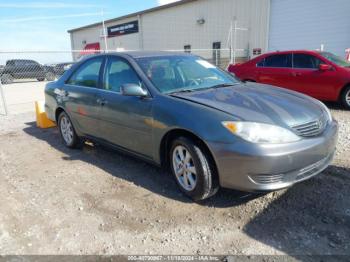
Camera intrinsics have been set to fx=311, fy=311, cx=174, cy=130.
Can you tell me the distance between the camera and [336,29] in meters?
14.1

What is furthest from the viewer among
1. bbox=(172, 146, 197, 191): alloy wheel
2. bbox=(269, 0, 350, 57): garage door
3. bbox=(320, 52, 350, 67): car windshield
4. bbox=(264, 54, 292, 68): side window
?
bbox=(269, 0, 350, 57): garage door

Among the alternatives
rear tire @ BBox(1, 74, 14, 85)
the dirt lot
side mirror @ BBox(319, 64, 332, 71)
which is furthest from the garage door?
rear tire @ BBox(1, 74, 14, 85)

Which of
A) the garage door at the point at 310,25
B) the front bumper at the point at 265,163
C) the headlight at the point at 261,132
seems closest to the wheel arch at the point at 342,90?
the front bumper at the point at 265,163

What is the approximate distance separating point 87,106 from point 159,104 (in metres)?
1.61

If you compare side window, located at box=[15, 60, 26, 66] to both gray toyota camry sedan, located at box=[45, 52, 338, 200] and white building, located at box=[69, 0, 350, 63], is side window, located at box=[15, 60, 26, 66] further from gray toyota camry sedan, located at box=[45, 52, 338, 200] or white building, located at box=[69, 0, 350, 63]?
gray toyota camry sedan, located at box=[45, 52, 338, 200]

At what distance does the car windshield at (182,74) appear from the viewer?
11.9 feet

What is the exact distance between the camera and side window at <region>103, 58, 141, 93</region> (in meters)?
3.78

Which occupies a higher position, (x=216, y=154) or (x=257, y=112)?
(x=257, y=112)

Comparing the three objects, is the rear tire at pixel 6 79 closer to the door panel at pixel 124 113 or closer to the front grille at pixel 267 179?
the door panel at pixel 124 113

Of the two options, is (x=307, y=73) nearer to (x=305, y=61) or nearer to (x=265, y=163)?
(x=305, y=61)

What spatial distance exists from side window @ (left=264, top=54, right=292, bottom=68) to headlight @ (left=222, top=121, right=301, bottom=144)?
606 centimetres

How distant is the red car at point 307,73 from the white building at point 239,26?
7.51 metres

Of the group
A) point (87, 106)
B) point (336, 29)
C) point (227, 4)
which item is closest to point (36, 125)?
point (87, 106)

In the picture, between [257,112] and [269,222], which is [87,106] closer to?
[257,112]
